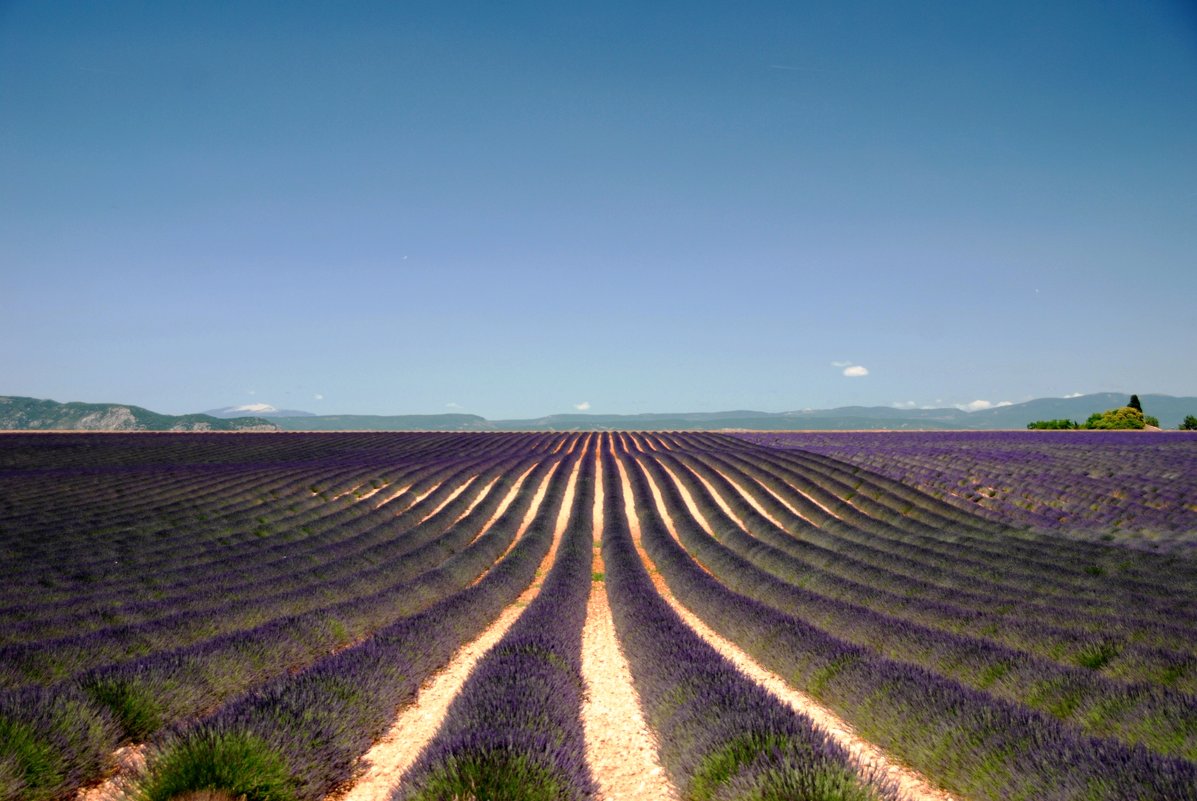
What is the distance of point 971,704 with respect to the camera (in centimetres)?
441

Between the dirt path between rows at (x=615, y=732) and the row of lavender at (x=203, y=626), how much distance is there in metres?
2.79

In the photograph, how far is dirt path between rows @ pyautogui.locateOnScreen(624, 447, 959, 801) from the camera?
425 centimetres

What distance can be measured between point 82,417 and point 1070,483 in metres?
→ 135

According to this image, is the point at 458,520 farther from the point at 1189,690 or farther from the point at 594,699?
the point at 1189,690

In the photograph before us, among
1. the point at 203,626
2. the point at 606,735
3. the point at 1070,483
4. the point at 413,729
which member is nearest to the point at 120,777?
the point at 413,729

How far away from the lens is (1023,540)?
43.9ft

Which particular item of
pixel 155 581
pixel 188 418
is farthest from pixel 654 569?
pixel 188 418

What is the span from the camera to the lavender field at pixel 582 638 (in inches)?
144

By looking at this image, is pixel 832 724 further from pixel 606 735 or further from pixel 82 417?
pixel 82 417

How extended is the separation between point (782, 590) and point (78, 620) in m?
8.76

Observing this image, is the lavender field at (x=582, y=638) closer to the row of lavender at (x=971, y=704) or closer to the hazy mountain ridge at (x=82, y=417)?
the row of lavender at (x=971, y=704)

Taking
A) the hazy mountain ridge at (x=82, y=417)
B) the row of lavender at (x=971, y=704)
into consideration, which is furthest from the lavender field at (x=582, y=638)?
the hazy mountain ridge at (x=82, y=417)

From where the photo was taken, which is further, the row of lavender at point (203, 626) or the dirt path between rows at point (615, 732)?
the dirt path between rows at point (615, 732)

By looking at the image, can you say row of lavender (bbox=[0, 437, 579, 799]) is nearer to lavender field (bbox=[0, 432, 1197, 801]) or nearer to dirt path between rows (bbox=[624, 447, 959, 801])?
lavender field (bbox=[0, 432, 1197, 801])
